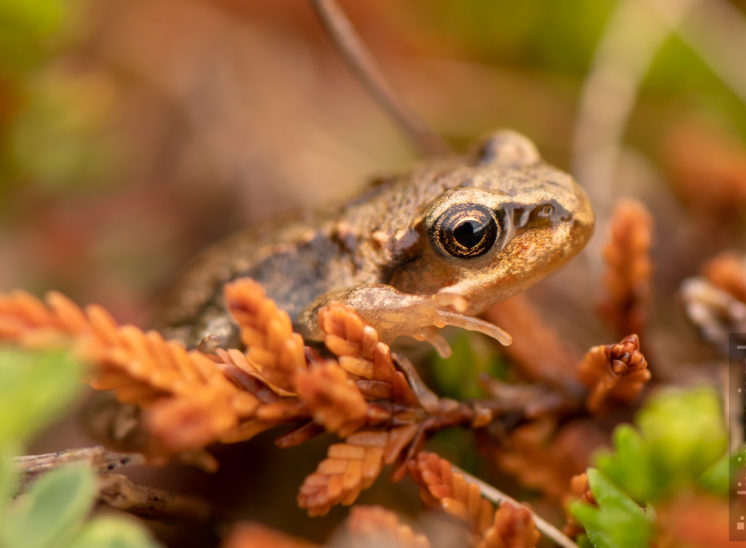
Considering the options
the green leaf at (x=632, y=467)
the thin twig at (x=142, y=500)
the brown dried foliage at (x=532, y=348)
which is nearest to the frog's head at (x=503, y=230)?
the brown dried foliage at (x=532, y=348)

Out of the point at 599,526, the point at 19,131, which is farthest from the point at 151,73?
the point at 599,526

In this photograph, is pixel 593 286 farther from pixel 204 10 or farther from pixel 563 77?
pixel 204 10

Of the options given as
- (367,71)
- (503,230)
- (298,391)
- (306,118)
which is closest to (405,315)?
(503,230)

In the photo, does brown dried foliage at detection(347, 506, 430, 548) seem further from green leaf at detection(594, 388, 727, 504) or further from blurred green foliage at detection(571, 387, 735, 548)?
green leaf at detection(594, 388, 727, 504)

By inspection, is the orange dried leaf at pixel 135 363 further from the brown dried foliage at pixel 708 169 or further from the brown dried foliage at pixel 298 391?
the brown dried foliage at pixel 708 169

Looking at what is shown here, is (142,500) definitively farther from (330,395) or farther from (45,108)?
(45,108)
